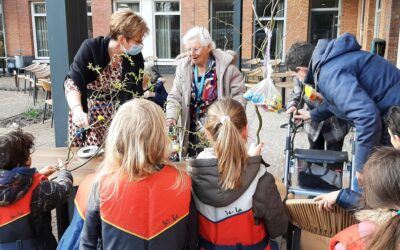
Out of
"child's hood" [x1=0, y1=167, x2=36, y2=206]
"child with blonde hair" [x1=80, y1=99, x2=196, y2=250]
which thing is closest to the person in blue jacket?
"child with blonde hair" [x1=80, y1=99, x2=196, y2=250]

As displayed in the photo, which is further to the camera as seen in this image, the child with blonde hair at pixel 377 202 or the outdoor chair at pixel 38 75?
the outdoor chair at pixel 38 75

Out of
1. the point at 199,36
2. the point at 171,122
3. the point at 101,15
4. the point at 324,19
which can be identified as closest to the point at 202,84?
the point at 199,36

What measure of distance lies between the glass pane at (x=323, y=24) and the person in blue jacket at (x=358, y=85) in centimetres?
1355

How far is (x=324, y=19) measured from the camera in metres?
15.2

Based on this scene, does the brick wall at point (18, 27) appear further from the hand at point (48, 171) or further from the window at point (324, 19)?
the hand at point (48, 171)

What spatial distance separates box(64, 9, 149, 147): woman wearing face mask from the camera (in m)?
2.74

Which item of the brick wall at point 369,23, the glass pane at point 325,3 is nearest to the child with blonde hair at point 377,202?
the brick wall at point 369,23

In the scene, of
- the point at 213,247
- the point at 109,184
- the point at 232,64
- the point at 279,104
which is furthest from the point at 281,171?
the point at 109,184

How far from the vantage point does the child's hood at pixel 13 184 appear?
1.84m

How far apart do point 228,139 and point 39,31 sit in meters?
18.6

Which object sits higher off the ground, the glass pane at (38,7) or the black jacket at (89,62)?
the glass pane at (38,7)

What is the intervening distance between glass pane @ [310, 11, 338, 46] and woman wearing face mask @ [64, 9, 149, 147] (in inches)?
536

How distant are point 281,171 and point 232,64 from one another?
226 centimetres

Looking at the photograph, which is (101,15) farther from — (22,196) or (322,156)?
(22,196)
